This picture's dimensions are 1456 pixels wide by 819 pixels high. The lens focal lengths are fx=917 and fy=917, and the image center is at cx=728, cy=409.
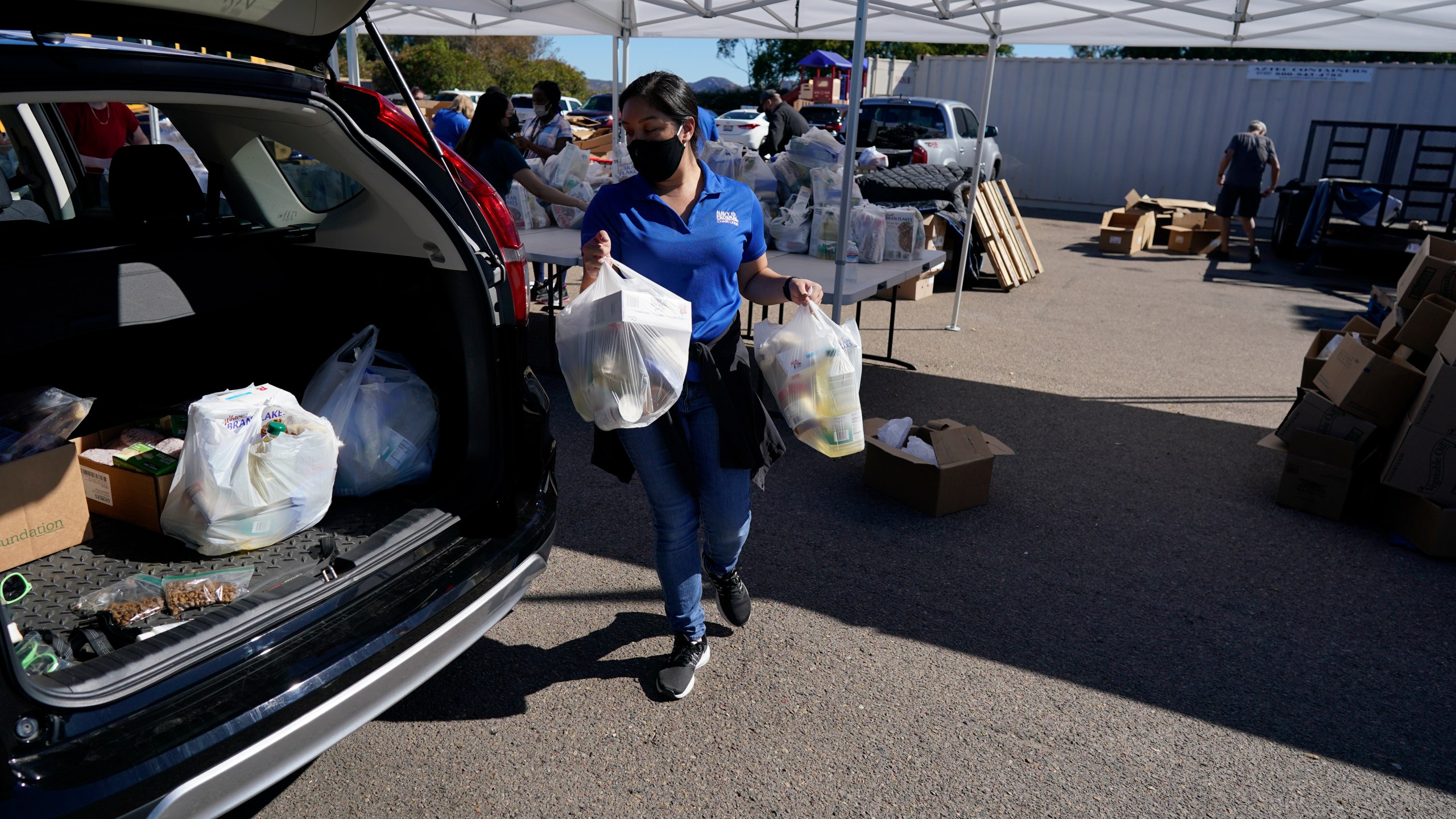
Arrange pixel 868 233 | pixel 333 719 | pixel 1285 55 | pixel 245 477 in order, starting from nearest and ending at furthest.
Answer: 1. pixel 333 719
2. pixel 245 477
3. pixel 868 233
4. pixel 1285 55

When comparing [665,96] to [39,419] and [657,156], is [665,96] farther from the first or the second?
[39,419]

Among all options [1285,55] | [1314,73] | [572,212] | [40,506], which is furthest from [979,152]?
[1285,55]

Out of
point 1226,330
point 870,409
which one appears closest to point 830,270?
point 870,409

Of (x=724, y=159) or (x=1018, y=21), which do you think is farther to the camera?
(x=1018, y=21)

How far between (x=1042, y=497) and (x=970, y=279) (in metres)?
5.61

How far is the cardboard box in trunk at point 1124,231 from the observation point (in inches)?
476

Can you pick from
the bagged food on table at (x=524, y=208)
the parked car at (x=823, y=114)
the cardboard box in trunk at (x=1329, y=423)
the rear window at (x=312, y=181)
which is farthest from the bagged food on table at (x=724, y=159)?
the parked car at (x=823, y=114)

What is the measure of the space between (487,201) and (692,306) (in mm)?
730

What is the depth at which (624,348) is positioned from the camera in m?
2.26

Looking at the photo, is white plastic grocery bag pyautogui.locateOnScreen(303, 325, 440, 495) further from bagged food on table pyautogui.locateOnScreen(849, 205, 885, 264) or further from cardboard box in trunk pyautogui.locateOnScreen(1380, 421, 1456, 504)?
cardboard box in trunk pyautogui.locateOnScreen(1380, 421, 1456, 504)

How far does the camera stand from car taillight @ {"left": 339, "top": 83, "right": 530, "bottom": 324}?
8.10 feet

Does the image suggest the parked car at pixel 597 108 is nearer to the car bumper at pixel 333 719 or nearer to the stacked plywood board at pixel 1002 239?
the stacked plywood board at pixel 1002 239

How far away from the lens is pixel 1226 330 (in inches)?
315

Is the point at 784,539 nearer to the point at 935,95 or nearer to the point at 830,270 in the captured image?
the point at 830,270
